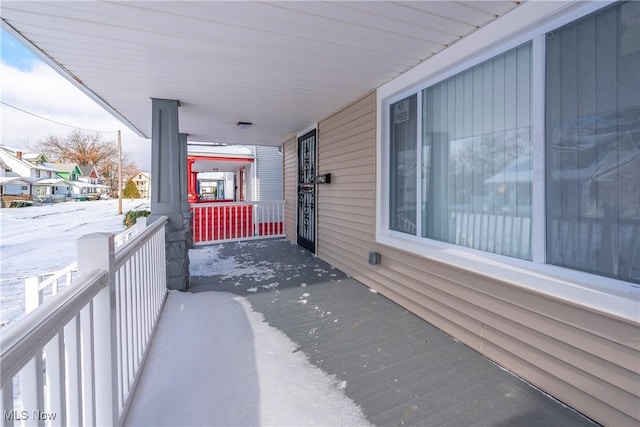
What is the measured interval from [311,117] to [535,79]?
139 inches

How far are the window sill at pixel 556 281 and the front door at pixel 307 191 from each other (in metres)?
3.27

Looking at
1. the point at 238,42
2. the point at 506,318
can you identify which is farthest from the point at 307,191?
the point at 506,318

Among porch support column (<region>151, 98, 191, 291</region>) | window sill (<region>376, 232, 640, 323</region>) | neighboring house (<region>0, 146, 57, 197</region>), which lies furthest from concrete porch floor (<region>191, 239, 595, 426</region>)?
neighboring house (<region>0, 146, 57, 197</region>)

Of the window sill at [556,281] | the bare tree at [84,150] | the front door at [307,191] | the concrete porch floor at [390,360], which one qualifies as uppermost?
the bare tree at [84,150]

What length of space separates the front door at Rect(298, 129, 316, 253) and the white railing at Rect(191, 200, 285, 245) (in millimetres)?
1180

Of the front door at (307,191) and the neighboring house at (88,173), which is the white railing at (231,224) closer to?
the front door at (307,191)

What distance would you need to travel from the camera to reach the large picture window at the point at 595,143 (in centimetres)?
155

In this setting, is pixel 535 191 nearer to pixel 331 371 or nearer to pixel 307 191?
pixel 331 371

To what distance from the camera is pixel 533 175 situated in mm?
1957

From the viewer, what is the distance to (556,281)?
1.79 m

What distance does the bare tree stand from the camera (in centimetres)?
3036

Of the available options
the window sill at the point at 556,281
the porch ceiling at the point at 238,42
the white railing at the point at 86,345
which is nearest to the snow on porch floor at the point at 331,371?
the white railing at the point at 86,345

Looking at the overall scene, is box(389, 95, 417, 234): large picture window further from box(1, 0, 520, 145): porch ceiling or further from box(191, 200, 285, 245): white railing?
box(191, 200, 285, 245): white railing

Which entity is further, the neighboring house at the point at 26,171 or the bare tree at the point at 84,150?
the bare tree at the point at 84,150
